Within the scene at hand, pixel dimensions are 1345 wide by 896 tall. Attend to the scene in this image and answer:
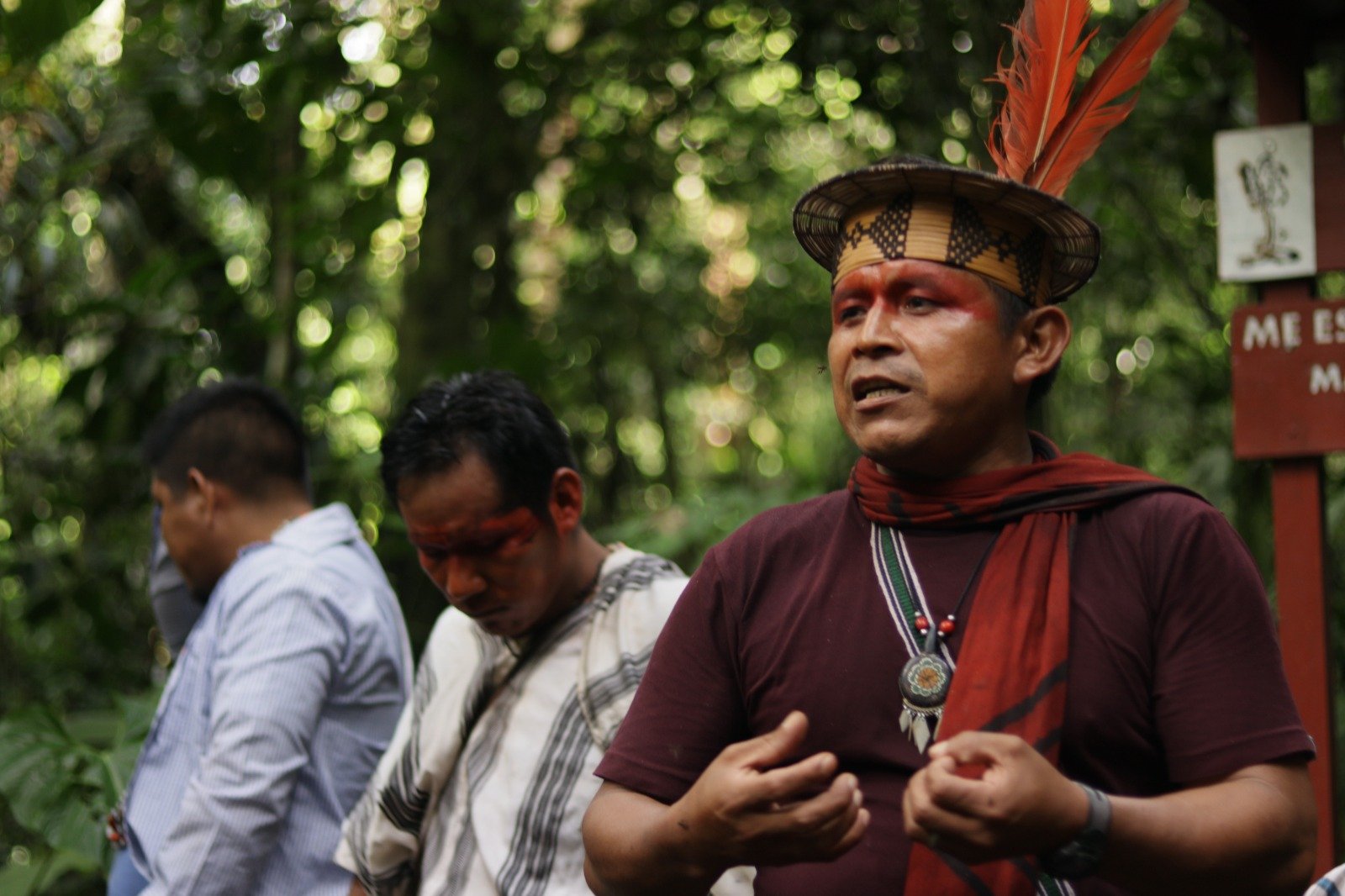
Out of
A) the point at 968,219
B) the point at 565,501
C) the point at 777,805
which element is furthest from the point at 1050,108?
the point at 565,501

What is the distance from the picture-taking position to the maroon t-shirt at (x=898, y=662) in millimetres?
1596

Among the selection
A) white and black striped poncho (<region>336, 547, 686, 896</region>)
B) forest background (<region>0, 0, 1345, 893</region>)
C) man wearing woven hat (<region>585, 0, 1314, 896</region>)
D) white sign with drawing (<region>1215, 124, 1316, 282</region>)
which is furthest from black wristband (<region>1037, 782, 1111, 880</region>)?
forest background (<region>0, 0, 1345, 893</region>)

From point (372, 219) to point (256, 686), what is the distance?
2.79m

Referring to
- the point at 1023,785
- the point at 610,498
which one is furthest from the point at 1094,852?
the point at 610,498

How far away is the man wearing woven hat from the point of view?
4.82 feet

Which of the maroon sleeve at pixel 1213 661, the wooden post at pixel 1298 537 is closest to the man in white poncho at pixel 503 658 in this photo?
the maroon sleeve at pixel 1213 661

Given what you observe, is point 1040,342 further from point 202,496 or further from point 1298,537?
point 202,496

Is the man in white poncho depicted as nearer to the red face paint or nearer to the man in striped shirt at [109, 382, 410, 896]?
the red face paint

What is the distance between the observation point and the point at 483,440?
107 inches

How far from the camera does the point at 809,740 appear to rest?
1.72 m

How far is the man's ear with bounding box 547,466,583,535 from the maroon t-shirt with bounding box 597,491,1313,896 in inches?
35.8

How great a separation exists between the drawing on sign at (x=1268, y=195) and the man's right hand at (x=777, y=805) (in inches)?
92.9

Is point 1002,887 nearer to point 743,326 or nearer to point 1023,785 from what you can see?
point 1023,785

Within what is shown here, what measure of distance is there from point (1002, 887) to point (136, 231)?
16.6 feet
